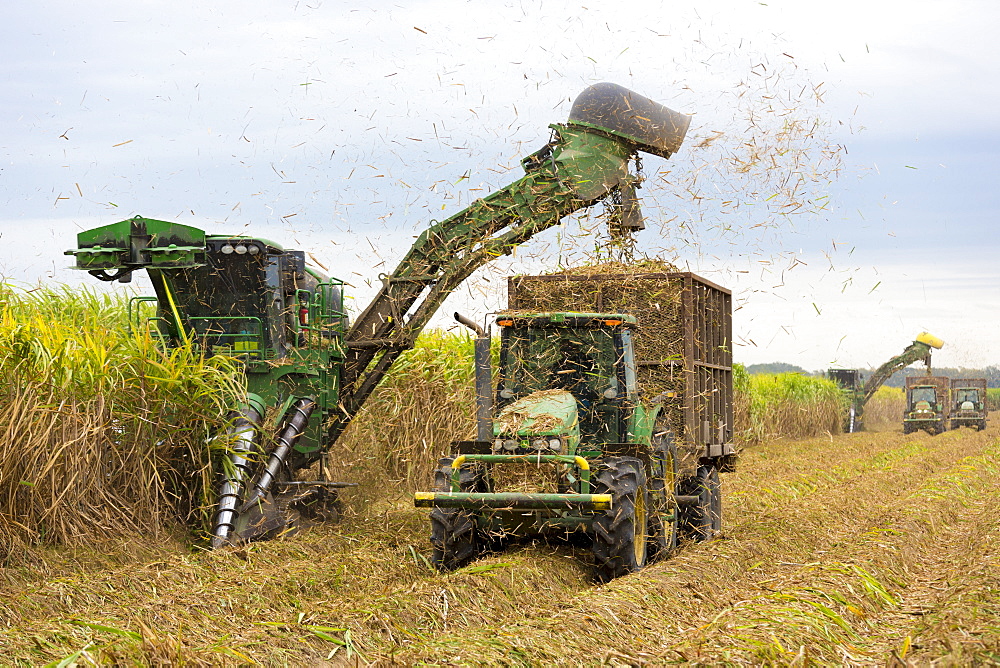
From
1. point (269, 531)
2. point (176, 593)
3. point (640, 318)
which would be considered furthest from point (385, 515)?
point (176, 593)

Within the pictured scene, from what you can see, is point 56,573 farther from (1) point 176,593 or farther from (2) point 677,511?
(2) point 677,511

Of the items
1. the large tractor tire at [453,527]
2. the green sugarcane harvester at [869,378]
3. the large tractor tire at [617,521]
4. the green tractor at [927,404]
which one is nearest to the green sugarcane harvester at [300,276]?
the large tractor tire at [453,527]

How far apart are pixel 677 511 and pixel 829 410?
26.9 m

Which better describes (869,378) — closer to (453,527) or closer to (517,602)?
(453,527)

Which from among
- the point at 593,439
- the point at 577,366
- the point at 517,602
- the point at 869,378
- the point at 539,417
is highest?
the point at 869,378

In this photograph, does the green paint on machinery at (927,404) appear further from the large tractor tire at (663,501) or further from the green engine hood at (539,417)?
the green engine hood at (539,417)

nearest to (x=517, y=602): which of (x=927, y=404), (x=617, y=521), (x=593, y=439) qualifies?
(x=617, y=521)

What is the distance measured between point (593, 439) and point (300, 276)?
13.6ft

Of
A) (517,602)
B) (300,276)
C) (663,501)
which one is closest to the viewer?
(517,602)

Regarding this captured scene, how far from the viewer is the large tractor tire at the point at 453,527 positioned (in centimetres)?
805

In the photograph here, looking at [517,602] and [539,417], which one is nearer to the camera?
[517,602]

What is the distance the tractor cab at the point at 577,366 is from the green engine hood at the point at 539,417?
0.05m

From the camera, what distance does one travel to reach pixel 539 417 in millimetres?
8070

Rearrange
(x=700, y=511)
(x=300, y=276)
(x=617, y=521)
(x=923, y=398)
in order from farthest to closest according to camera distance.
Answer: (x=923, y=398), (x=300, y=276), (x=700, y=511), (x=617, y=521)
